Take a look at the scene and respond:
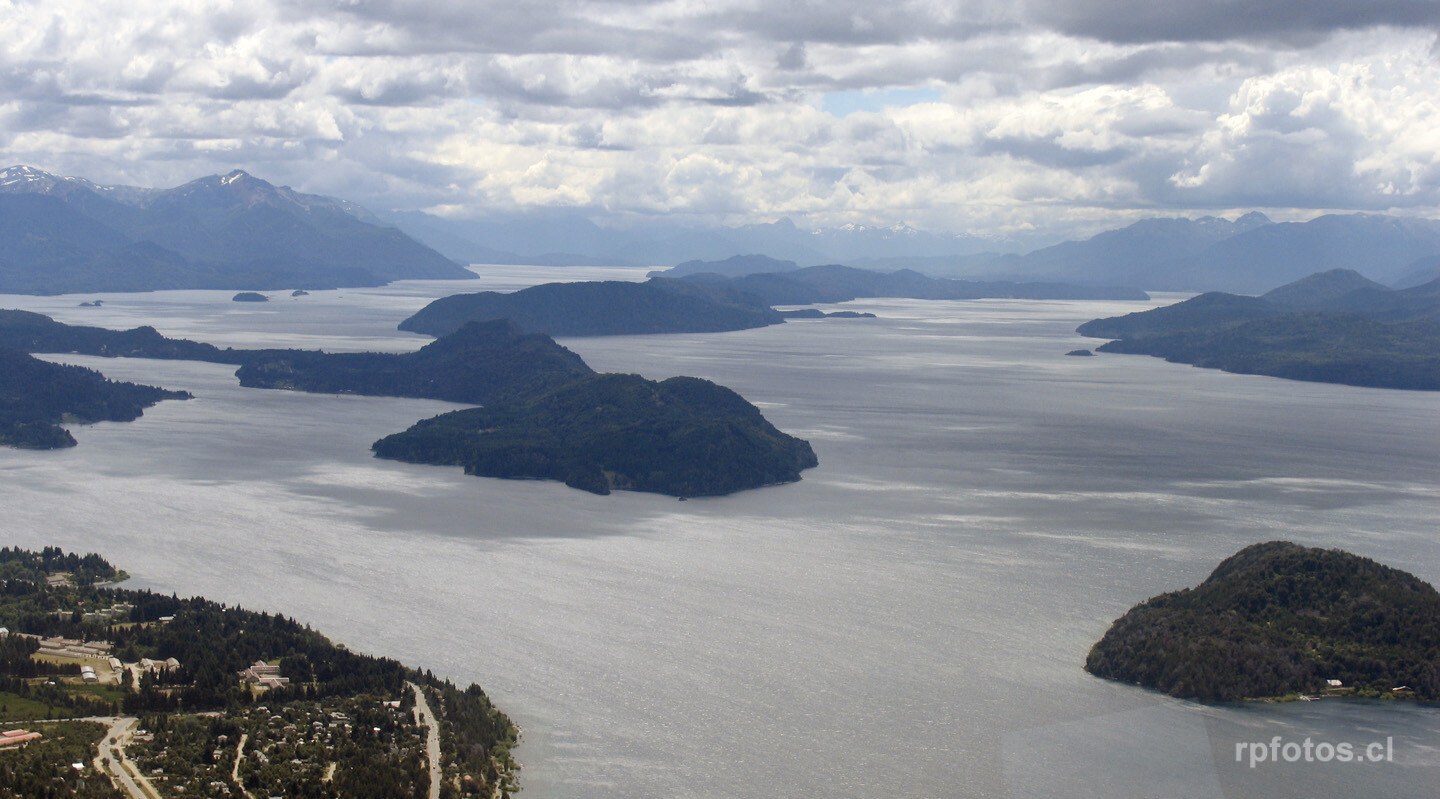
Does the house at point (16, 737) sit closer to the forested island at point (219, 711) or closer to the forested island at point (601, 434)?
the forested island at point (219, 711)

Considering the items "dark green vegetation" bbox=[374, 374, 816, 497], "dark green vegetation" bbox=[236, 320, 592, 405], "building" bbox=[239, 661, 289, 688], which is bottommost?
"building" bbox=[239, 661, 289, 688]

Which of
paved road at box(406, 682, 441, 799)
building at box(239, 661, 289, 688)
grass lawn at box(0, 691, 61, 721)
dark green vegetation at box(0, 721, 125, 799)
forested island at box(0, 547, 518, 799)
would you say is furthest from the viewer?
building at box(239, 661, 289, 688)

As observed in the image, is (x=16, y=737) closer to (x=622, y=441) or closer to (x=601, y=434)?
(x=622, y=441)

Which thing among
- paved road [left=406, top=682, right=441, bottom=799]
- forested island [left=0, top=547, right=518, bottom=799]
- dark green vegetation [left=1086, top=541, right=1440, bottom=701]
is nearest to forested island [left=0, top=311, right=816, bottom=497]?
forested island [left=0, top=547, right=518, bottom=799]

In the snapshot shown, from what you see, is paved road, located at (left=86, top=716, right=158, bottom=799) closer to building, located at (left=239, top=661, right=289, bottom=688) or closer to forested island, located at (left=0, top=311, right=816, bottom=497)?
building, located at (left=239, top=661, right=289, bottom=688)

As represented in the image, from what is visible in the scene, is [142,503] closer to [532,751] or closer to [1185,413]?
[532,751]

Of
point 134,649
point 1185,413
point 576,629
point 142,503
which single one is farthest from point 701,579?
point 1185,413

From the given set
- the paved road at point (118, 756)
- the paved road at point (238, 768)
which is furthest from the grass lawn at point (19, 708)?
the paved road at point (238, 768)
